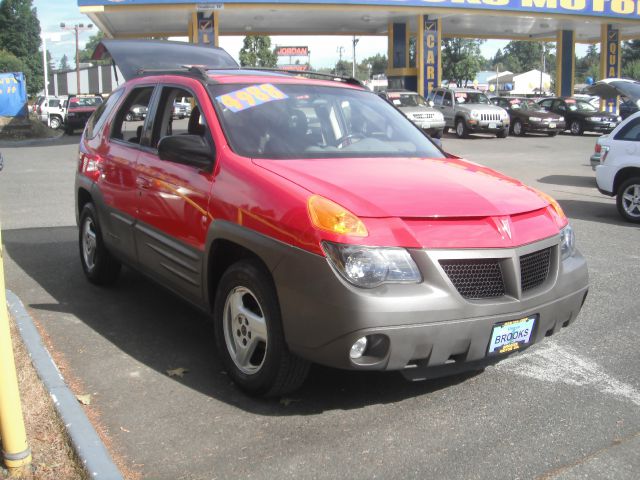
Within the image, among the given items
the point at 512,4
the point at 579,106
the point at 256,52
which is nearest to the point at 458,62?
the point at 256,52

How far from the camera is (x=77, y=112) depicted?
96.0 ft

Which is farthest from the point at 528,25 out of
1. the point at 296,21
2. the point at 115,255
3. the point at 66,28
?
the point at 66,28

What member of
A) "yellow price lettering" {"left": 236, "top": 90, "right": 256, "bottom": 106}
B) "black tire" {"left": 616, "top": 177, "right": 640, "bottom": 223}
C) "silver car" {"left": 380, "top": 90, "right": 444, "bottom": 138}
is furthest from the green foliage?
"yellow price lettering" {"left": 236, "top": 90, "right": 256, "bottom": 106}

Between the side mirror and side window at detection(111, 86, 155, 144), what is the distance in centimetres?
118

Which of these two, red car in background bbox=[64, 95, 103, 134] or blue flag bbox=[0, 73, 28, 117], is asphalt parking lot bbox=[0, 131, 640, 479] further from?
blue flag bbox=[0, 73, 28, 117]

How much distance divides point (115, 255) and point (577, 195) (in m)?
9.49

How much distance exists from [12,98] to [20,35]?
6263 cm

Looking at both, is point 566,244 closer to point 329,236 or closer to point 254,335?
point 329,236

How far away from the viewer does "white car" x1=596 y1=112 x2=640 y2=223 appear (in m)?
9.75

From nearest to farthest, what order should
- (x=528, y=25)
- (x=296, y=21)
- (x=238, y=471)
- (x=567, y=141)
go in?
1. (x=238, y=471)
2. (x=567, y=141)
3. (x=296, y=21)
4. (x=528, y=25)

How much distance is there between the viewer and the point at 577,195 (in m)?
12.6

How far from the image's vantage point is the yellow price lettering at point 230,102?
4542 millimetres

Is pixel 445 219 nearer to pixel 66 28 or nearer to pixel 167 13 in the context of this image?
pixel 167 13

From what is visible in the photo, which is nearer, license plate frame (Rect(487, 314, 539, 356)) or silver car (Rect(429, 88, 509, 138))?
license plate frame (Rect(487, 314, 539, 356))
